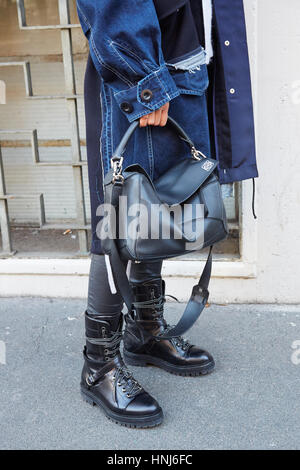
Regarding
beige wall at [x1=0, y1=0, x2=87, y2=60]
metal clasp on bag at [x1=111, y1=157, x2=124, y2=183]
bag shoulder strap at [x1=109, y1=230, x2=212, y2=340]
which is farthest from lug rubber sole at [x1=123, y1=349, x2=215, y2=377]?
beige wall at [x1=0, y1=0, x2=87, y2=60]

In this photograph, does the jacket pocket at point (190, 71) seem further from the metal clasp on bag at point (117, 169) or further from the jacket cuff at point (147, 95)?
the metal clasp on bag at point (117, 169)

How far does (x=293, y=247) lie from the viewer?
276 cm

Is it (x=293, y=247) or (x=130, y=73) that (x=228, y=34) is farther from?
(x=293, y=247)

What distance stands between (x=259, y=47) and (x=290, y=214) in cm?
80

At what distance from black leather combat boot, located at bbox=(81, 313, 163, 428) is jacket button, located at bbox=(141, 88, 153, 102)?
777mm

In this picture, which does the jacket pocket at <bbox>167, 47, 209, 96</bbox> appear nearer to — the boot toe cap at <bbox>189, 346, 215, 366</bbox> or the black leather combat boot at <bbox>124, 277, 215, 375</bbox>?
the black leather combat boot at <bbox>124, 277, 215, 375</bbox>

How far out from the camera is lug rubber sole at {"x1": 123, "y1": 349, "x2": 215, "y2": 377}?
2.24 m

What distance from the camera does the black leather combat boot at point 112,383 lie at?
1.94 metres

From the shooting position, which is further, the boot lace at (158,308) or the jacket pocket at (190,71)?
the boot lace at (158,308)

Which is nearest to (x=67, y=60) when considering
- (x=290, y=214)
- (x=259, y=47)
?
(x=259, y=47)

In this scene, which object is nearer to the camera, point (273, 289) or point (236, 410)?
point (236, 410)

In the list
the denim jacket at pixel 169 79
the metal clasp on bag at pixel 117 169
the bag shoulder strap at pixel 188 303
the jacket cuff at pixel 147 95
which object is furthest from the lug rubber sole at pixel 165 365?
the jacket cuff at pixel 147 95

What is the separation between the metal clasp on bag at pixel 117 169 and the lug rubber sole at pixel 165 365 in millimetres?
926
